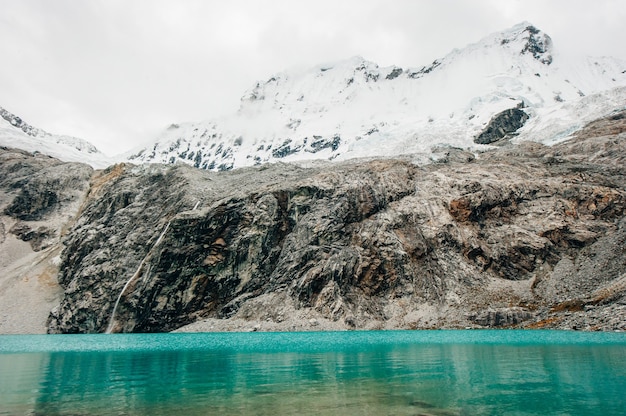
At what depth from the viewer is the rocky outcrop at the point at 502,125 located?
172875 millimetres

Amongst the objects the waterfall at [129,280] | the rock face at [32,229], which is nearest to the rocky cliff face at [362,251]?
the waterfall at [129,280]

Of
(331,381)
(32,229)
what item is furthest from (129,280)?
(331,381)

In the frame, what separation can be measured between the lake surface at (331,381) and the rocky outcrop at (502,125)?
13803 cm

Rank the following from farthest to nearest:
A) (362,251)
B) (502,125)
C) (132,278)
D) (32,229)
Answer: (502,125) < (32,229) < (132,278) < (362,251)

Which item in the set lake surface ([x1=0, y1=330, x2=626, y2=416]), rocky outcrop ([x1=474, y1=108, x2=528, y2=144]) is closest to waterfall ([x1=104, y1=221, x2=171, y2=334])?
lake surface ([x1=0, y1=330, x2=626, y2=416])

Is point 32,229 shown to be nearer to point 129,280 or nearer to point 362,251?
point 129,280

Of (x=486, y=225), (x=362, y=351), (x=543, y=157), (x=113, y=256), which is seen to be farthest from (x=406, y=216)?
(x=113, y=256)

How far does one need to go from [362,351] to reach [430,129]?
161968 mm

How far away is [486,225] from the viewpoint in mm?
90375

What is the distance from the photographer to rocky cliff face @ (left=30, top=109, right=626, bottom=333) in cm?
7794

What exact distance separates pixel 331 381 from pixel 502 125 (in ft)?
565

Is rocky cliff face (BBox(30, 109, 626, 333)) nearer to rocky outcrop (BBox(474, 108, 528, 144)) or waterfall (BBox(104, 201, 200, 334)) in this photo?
waterfall (BBox(104, 201, 200, 334))

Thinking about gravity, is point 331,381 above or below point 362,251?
below

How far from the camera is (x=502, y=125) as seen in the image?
178375 mm
